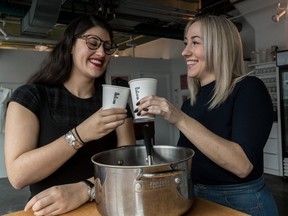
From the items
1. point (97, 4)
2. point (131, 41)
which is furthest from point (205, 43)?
point (131, 41)

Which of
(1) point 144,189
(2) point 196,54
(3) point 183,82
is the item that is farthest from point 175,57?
(1) point 144,189

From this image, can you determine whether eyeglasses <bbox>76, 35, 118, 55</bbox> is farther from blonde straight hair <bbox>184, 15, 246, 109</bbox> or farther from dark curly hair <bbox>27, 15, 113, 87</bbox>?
blonde straight hair <bbox>184, 15, 246, 109</bbox>

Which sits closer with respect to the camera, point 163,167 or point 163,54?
point 163,167

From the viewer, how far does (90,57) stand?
1.07 metres

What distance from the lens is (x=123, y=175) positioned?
0.64 meters

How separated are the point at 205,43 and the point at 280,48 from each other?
4.09 metres

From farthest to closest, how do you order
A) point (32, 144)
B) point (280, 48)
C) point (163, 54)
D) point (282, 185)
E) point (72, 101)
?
point (163, 54) → point (280, 48) → point (282, 185) → point (72, 101) → point (32, 144)

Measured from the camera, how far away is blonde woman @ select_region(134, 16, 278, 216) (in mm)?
847

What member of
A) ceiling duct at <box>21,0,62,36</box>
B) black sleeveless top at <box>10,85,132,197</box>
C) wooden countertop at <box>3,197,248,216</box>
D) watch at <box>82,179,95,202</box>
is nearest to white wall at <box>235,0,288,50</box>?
ceiling duct at <box>21,0,62,36</box>

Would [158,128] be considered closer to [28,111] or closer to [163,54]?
[163,54]

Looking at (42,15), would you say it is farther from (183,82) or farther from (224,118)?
(183,82)

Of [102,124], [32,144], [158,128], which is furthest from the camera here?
[158,128]

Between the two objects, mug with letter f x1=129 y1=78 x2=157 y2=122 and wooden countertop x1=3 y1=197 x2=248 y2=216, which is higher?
mug with letter f x1=129 y1=78 x2=157 y2=122

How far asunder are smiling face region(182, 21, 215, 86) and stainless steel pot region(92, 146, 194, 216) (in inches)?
23.1
